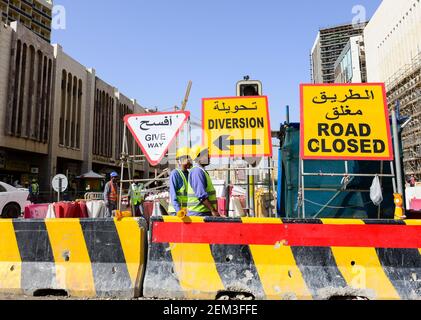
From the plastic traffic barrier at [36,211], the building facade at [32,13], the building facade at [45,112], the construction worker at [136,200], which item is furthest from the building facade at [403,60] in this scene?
the building facade at [32,13]

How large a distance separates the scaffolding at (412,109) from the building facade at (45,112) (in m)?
26.9

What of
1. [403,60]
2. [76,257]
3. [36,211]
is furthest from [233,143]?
[403,60]

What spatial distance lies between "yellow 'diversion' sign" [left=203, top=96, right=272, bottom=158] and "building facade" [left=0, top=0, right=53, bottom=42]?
5360 centimetres

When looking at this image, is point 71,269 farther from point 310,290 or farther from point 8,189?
point 8,189

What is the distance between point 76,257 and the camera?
3.97 metres

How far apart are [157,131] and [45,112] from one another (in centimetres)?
2892

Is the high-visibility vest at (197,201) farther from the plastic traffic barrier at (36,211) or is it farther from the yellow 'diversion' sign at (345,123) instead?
the plastic traffic barrier at (36,211)

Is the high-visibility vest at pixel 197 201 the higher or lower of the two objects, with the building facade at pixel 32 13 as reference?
lower

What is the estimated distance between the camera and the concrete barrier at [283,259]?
3613mm
